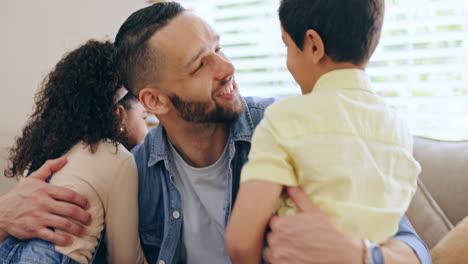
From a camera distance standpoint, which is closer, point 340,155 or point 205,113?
point 340,155

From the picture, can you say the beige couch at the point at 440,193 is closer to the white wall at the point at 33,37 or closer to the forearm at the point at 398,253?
the forearm at the point at 398,253

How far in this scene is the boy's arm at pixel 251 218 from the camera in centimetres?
83

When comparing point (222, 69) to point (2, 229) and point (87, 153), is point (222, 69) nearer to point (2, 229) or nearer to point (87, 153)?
point (87, 153)

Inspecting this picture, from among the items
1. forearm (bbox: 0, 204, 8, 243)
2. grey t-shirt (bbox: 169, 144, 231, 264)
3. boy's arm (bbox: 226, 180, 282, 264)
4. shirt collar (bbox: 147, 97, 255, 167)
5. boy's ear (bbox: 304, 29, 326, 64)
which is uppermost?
boy's ear (bbox: 304, 29, 326, 64)

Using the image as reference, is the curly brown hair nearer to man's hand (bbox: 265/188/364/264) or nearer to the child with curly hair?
the child with curly hair

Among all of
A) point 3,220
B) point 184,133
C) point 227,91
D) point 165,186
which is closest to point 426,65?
point 227,91

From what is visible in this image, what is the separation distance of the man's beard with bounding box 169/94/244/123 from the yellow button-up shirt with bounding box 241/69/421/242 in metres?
0.42

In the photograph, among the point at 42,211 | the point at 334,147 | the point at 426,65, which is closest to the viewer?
the point at 334,147

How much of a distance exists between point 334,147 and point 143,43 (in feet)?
2.52

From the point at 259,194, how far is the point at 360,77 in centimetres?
34

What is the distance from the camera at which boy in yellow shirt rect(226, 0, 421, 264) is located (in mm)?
811

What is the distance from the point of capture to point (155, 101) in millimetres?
1356

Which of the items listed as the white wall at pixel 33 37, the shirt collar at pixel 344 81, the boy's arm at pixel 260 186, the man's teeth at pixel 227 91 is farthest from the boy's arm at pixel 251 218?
the white wall at pixel 33 37

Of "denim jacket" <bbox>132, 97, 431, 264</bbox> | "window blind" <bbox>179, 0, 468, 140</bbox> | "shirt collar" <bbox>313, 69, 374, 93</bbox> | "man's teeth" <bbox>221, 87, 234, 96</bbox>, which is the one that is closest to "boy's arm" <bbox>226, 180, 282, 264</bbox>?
"shirt collar" <bbox>313, 69, 374, 93</bbox>
